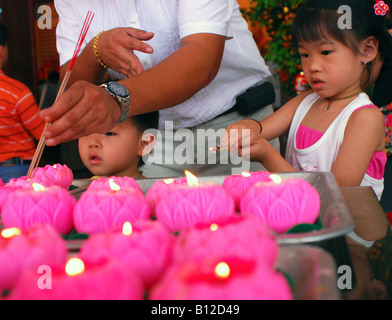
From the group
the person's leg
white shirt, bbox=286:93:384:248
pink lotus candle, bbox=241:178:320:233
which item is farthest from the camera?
the person's leg

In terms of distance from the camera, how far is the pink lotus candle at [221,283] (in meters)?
0.35

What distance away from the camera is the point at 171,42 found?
1.63m

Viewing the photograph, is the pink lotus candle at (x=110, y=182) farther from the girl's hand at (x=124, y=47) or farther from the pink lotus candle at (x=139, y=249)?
the girl's hand at (x=124, y=47)

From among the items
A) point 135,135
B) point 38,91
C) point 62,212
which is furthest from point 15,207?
point 38,91

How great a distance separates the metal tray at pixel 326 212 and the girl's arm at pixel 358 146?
0.43 metres

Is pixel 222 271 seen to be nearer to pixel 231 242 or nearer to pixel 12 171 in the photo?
pixel 231 242

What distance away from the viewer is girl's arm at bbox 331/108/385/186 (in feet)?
4.62

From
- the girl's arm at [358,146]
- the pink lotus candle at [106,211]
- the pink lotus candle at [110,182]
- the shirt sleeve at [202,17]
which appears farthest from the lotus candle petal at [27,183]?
the girl's arm at [358,146]

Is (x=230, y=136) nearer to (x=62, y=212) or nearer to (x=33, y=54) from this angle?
(x=62, y=212)

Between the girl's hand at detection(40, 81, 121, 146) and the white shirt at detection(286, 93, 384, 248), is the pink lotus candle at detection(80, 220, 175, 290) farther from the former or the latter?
the white shirt at detection(286, 93, 384, 248)

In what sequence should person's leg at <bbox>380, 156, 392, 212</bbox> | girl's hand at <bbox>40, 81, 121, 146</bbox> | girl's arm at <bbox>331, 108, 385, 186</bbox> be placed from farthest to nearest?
1. person's leg at <bbox>380, 156, 392, 212</bbox>
2. girl's arm at <bbox>331, 108, 385, 186</bbox>
3. girl's hand at <bbox>40, 81, 121, 146</bbox>

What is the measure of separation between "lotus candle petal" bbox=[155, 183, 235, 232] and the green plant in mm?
2618

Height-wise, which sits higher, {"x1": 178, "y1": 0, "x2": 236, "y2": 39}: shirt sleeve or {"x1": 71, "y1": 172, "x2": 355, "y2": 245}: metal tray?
{"x1": 178, "y1": 0, "x2": 236, "y2": 39}: shirt sleeve

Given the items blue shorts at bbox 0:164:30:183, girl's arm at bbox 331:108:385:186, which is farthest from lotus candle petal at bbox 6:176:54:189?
→ blue shorts at bbox 0:164:30:183
